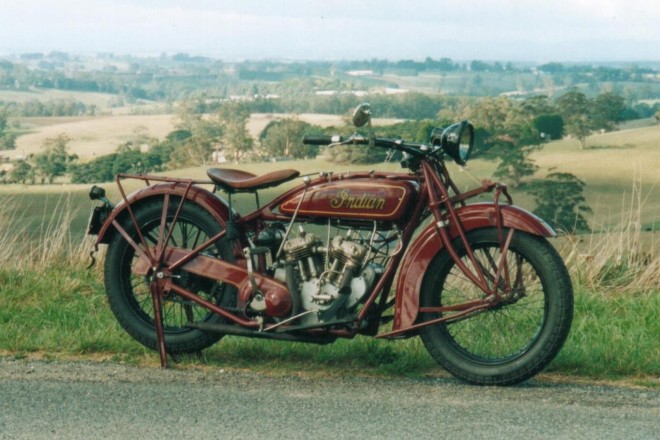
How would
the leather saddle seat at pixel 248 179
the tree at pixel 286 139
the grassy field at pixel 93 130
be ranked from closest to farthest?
the leather saddle seat at pixel 248 179 → the tree at pixel 286 139 → the grassy field at pixel 93 130

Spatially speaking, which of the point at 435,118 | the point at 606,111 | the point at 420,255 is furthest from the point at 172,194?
the point at 606,111

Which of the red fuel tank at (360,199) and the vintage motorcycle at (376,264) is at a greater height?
the red fuel tank at (360,199)

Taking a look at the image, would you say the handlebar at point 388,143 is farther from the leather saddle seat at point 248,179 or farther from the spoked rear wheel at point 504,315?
the spoked rear wheel at point 504,315

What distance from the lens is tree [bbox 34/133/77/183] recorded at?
112ft

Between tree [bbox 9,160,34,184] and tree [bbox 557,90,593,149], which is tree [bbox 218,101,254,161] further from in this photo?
tree [bbox 557,90,593,149]

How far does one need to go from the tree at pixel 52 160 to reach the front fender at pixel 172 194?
28074mm

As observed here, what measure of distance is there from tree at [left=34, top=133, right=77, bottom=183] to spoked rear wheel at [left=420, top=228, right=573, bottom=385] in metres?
29.1

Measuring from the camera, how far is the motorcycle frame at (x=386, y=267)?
548cm

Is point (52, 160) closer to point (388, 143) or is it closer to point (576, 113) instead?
point (576, 113)

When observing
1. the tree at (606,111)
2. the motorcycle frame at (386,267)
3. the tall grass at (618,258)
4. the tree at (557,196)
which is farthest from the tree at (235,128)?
the motorcycle frame at (386,267)

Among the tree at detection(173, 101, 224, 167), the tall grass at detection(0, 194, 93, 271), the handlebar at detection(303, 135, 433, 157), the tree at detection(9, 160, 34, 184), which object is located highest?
the handlebar at detection(303, 135, 433, 157)

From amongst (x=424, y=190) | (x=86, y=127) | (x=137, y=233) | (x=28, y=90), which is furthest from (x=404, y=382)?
(x=28, y=90)

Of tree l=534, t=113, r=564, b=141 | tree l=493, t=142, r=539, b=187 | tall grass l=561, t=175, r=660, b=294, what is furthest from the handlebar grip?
tree l=493, t=142, r=539, b=187

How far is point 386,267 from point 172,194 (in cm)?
137
